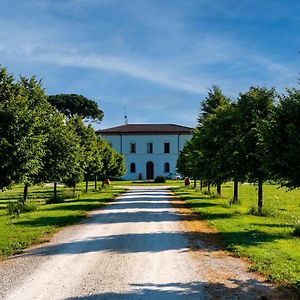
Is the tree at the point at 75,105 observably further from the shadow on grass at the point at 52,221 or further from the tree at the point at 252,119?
the shadow on grass at the point at 52,221

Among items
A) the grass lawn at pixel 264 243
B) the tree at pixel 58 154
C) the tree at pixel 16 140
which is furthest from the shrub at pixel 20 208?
the grass lawn at pixel 264 243

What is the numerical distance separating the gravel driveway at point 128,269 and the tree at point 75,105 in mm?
87639

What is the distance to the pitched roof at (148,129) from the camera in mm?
100750

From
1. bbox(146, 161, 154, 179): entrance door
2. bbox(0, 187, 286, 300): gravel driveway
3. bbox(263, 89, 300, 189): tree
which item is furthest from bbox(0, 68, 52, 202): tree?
bbox(146, 161, 154, 179): entrance door

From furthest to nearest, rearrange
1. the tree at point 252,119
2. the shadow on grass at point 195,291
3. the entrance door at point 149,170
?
the entrance door at point 149,170 → the tree at point 252,119 → the shadow on grass at point 195,291

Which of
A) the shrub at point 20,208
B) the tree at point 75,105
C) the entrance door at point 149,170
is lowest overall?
the shrub at point 20,208

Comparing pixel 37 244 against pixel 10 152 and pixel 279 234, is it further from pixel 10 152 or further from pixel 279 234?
pixel 279 234

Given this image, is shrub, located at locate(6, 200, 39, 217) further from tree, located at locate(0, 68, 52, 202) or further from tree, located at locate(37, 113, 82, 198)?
tree, located at locate(0, 68, 52, 202)

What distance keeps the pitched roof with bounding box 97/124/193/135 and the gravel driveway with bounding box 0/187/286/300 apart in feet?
276

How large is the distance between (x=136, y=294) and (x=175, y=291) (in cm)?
71

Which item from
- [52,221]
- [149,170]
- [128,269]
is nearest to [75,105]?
[149,170]

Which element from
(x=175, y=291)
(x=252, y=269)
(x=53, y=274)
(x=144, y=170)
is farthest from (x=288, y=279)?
(x=144, y=170)

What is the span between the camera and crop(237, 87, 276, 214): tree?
997 inches

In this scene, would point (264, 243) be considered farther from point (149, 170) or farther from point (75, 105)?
point (75, 105)
